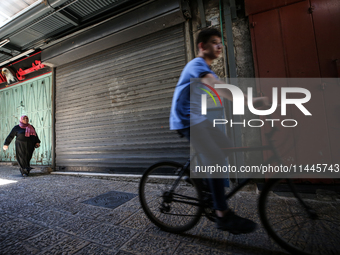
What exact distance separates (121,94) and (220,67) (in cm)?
290

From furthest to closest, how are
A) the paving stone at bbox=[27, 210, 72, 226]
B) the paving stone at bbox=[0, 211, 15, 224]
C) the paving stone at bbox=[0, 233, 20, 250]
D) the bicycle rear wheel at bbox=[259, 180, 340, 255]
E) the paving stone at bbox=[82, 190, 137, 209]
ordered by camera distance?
the paving stone at bbox=[82, 190, 137, 209], the paving stone at bbox=[0, 211, 15, 224], the paving stone at bbox=[27, 210, 72, 226], the paving stone at bbox=[0, 233, 20, 250], the bicycle rear wheel at bbox=[259, 180, 340, 255]

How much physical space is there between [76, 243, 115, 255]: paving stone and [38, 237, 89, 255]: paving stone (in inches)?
2.3

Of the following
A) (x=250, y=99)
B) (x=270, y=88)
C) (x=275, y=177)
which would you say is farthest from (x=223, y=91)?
(x=270, y=88)

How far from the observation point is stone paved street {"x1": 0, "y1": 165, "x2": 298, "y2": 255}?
1563 millimetres

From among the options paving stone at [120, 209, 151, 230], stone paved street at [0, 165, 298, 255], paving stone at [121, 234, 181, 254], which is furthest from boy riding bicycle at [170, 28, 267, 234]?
paving stone at [120, 209, 151, 230]

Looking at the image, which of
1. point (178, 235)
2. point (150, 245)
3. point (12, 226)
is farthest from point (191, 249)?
point (12, 226)

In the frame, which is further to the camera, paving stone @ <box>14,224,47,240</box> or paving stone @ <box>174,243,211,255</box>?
paving stone @ <box>14,224,47,240</box>

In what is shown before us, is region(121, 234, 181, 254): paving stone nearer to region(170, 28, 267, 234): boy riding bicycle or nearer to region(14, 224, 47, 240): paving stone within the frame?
region(170, 28, 267, 234): boy riding bicycle

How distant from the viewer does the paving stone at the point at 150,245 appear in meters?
1.54

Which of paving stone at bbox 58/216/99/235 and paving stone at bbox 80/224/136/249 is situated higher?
paving stone at bbox 58/216/99/235

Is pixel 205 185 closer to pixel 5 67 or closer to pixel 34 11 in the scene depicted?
pixel 34 11

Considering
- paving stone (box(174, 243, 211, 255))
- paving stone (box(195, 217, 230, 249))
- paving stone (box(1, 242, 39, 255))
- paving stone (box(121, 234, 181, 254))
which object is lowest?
paving stone (box(195, 217, 230, 249))

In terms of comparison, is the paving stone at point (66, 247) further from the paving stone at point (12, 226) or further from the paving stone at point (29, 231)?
the paving stone at point (12, 226)

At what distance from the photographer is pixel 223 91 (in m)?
1.56
